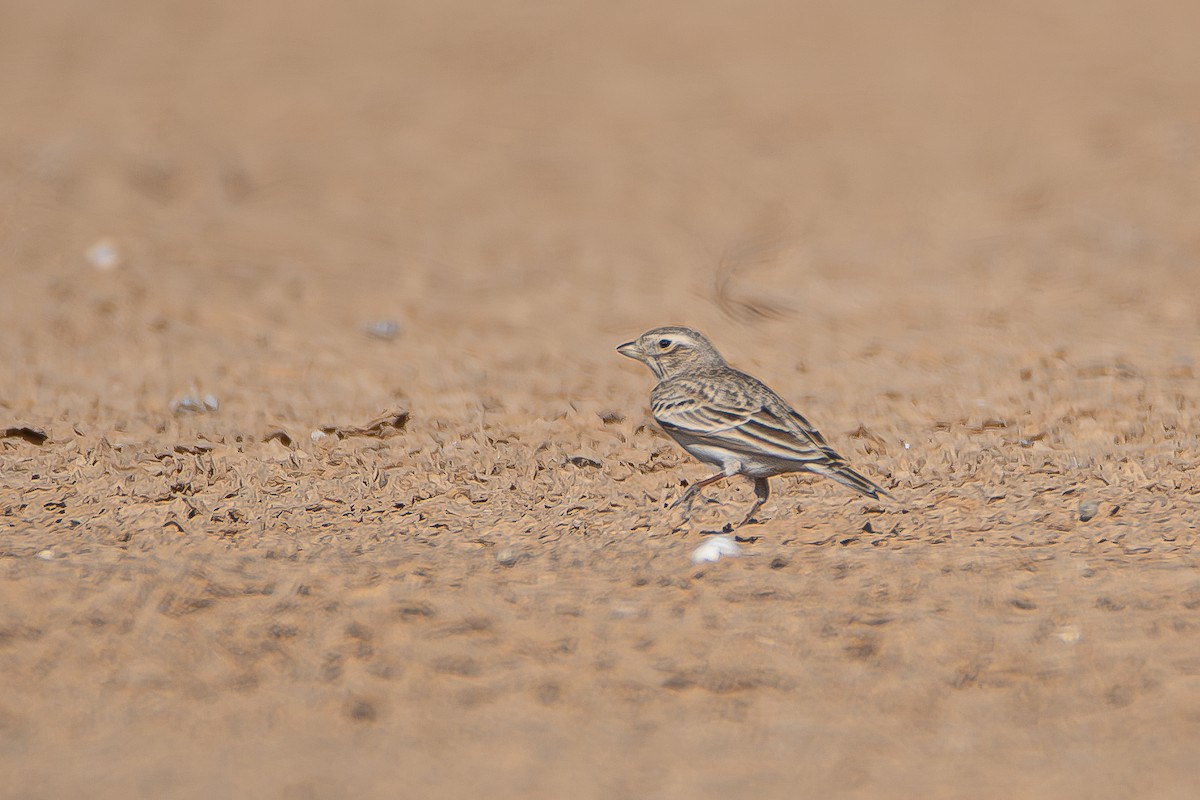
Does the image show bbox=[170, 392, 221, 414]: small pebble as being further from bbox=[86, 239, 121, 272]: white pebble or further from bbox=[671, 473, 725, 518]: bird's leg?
bbox=[671, 473, 725, 518]: bird's leg

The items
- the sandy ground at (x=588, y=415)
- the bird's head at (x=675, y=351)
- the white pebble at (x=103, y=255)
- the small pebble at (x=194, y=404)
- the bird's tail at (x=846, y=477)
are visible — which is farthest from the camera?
the white pebble at (x=103, y=255)

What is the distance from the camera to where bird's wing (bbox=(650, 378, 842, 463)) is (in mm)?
6000

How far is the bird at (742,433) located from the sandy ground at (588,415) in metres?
0.24

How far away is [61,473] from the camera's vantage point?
6805 mm

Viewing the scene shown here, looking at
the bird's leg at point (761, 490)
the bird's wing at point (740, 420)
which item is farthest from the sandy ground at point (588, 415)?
the bird's wing at point (740, 420)

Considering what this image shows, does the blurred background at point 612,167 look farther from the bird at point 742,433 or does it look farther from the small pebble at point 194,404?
the bird at point 742,433

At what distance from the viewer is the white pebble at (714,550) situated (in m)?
5.61

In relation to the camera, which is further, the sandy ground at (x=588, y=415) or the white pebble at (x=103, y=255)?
the white pebble at (x=103, y=255)

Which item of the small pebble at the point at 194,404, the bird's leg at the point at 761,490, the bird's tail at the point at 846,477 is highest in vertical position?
the small pebble at the point at 194,404

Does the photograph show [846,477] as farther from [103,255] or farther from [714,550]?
[103,255]

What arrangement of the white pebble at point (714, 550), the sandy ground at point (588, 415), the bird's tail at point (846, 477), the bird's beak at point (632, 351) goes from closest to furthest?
the sandy ground at point (588, 415), the white pebble at point (714, 550), the bird's tail at point (846, 477), the bird's beak at point (632, 351)

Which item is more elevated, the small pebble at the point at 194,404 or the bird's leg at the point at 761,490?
the small pebble at the point at 194,404

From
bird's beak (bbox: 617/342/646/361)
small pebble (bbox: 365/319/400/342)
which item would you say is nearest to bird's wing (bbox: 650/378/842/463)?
bird's beak (bbox: 617/342/646/361)

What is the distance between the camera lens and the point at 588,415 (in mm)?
7840
